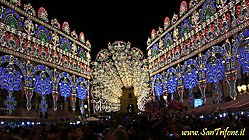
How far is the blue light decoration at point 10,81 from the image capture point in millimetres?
33344

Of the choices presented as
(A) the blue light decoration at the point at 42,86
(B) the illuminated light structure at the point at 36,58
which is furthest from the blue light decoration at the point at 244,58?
(A) the blue light decoration at the point at 42,86

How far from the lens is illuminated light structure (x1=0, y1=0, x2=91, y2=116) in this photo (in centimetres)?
Result: 3466

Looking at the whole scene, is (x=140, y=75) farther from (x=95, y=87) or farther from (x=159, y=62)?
(x=159, y=62)

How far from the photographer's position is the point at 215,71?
33.6 m

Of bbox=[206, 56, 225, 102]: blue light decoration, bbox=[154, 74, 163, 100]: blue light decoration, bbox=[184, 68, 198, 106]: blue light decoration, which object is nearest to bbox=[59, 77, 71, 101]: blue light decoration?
bbox=[154, 74, 163, 100]: blue light decoration

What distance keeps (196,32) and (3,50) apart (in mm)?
19104

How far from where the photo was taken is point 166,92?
2114 inches

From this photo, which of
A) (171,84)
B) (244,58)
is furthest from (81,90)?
(244,58)

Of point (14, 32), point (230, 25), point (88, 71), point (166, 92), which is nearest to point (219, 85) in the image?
point (230, 25)

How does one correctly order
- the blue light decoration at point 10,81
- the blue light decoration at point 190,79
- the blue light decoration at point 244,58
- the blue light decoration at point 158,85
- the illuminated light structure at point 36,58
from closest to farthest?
the blue light decoration at point 244,58
the blue light decoration at point 10,81
the illuminated light structure at point 36,58
the blue light decoration at point 190,79
the blue light decoration at point 158,85

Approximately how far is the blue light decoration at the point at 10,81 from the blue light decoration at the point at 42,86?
509cm

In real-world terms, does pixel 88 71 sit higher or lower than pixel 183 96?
higher

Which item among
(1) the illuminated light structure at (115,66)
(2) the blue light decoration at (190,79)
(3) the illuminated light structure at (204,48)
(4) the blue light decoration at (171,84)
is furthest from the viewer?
(1) the illuminated light structure at (115,66)

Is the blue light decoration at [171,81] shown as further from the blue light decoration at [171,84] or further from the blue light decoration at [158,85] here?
the blue light decoration at [158,85]
